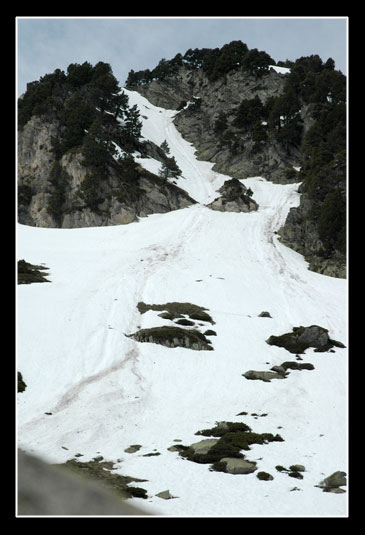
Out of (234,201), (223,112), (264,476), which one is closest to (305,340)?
(264,476)

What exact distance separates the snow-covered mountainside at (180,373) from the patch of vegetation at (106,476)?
404mm

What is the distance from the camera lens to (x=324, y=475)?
47.4ft

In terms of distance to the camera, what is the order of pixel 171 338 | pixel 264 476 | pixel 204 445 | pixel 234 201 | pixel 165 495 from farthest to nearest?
1. pixel 234 201
2. pixel 171 338
3. pixel 204 445
4. pixel 264 476
5. pixel 165 495

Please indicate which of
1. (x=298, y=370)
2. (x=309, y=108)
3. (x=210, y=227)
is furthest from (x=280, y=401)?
(x=309, y=108)

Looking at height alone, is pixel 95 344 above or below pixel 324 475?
above

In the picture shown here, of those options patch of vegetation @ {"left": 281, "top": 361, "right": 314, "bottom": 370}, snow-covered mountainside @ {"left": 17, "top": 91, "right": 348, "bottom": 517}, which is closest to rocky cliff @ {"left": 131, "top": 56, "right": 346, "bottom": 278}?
snow-covered mountainside @ {"left": 17, "top": 91, "right": 348, "bottom": 517}

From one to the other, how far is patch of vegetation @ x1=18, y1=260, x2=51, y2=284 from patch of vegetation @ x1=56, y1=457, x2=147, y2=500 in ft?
89.4

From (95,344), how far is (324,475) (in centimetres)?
1683

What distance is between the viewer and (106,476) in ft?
43.0

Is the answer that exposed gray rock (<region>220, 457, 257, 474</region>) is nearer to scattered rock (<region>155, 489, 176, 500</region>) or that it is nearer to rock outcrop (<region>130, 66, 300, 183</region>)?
scattered rock (<region>155, 489, 176, 500</region>)

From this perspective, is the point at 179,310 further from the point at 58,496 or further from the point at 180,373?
the point at 58,496

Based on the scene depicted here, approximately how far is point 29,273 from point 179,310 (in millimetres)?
16779

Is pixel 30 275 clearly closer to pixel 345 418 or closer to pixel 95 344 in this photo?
pixel 95 344

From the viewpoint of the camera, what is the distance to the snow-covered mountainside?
13.7 meters
